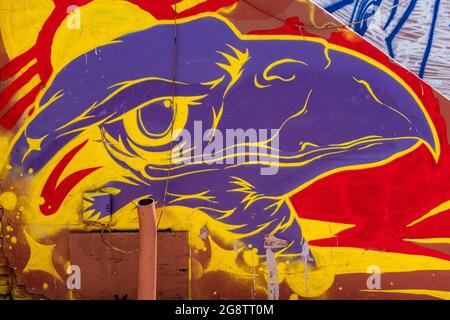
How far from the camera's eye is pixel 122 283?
431 cm

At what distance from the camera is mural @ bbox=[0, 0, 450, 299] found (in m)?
4.15

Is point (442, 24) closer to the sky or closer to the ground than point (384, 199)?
closer to the sky

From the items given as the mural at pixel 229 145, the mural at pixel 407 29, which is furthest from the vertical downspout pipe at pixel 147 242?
the mural at pixel 407 29

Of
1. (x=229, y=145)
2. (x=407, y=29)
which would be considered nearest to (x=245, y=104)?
(x=229, y=145)

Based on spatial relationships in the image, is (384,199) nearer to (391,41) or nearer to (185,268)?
(391,41)

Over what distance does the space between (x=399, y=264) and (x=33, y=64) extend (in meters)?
3.08

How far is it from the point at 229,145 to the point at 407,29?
5.00 ft

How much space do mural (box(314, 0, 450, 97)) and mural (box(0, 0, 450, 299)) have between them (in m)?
0.10

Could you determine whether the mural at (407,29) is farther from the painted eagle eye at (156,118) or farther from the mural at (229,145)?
the painted eagle eye at (156,118)

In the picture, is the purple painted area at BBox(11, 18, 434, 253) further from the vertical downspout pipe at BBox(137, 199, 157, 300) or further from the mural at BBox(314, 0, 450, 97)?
the vertical downspout pipe at BBox(137, 199, 157, 300)

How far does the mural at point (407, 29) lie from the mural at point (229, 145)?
0.10 m

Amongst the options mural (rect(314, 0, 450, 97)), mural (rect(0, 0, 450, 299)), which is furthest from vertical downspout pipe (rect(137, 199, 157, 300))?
mural (rect(314, 0, 450, 97))

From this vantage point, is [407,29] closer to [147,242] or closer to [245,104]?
[245,104]
